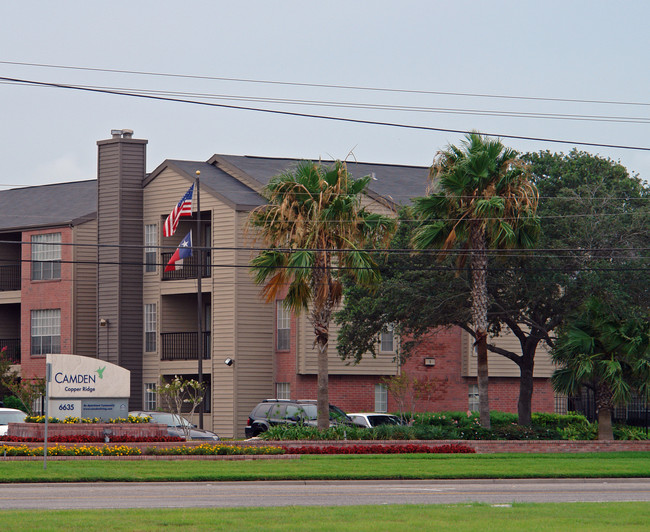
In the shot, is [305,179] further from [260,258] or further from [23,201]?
[23,201]

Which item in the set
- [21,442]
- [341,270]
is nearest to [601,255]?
[341,270]

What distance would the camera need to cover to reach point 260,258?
32406 millimetres

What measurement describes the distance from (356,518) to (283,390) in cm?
3010

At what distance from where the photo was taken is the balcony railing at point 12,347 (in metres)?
50.6

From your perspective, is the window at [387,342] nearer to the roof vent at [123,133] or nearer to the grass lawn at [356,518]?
the roof vent at [123,133]

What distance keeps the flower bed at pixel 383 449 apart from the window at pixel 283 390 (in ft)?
43.8

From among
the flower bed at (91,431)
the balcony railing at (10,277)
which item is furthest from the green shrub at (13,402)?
the flower bed at (91,431)

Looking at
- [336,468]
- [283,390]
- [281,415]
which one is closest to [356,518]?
[336,468]

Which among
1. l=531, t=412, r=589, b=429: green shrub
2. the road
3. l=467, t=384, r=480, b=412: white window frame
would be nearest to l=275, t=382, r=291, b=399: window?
l=467, t=384, r=480, b=412: white window frame

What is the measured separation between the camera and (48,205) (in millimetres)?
51625

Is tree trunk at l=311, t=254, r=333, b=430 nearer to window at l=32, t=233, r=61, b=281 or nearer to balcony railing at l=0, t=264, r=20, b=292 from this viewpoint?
window at l=32, t=233, r=61, b=281

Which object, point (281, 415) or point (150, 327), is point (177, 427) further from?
point (150, 327)

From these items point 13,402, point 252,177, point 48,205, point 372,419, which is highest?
point 252,177

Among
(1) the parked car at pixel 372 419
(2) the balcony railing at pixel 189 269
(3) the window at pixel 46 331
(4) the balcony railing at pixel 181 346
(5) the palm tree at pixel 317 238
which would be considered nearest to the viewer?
(5) the palm tree at pixel 317 238
